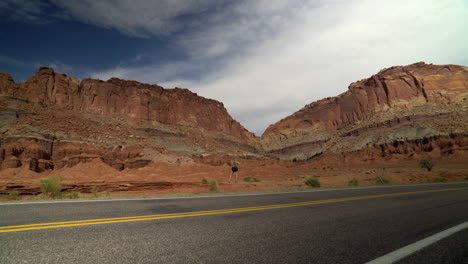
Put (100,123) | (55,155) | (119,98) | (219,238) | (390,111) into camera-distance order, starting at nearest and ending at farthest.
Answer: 1. (219,238)
2. (55,155)
3. (100,123)
4. (119,98)
5. (390,111)

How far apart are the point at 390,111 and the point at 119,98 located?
294 feet

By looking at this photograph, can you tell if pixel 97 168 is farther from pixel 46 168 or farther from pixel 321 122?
pixel 321 122

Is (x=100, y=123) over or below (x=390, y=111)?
below

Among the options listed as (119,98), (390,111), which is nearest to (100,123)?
(119,98)

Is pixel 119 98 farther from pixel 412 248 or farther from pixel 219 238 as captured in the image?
pixel 412 248

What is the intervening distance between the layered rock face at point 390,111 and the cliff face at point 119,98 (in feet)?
149

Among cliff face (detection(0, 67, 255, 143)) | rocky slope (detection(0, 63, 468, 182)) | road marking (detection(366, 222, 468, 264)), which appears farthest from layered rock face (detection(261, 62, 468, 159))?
road marking (detection(366, 222, 468, 264))

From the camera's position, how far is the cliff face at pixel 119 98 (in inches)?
2317

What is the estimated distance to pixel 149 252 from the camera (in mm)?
2938

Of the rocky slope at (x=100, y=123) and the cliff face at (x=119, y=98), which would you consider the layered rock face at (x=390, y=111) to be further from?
the cliff face at (x=119, y=98)

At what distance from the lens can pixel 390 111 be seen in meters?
81.9

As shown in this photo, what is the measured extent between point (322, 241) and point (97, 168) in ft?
117

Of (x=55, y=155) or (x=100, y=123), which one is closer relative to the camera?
(x=55, y=155)

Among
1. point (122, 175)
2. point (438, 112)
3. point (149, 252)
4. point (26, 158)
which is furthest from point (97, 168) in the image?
point (438, 112)
